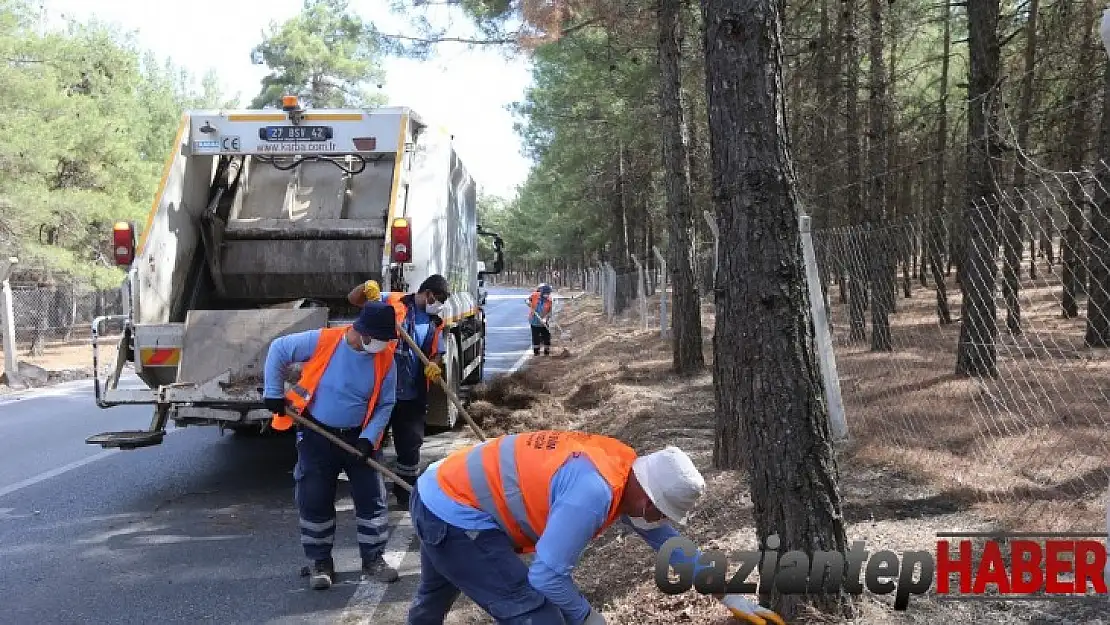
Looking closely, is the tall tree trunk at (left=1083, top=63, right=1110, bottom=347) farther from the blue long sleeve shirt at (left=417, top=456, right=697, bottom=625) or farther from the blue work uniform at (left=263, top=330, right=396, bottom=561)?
the blue long sleeve shirt at (left=417, top=456, right=697, bottom=625)

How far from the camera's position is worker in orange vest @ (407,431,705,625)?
109 inches

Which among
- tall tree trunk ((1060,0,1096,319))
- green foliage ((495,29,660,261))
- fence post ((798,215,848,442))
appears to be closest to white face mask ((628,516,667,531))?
fence post ((798,215,848,442))

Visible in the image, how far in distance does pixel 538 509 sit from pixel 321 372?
8.23 ft

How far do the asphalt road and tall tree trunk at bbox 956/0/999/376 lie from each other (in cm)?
556

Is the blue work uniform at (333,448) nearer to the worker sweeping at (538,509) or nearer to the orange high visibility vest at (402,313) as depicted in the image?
the orange high visibility vest at (402,313)

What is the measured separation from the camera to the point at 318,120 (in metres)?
8.04

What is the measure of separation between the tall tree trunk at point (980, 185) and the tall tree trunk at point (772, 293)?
591cm

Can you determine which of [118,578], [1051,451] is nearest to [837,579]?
[1051,451]

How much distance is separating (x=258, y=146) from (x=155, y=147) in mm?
23940

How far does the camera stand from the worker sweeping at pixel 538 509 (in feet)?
9.06

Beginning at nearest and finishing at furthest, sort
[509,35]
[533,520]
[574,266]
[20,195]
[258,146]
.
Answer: [533,520] → [258,146] → [509,35] → [20,195] → [574,266]

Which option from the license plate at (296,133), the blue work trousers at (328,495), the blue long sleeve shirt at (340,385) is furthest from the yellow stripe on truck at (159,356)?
the blue work trousers at (328,495)

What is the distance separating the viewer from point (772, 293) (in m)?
3.50

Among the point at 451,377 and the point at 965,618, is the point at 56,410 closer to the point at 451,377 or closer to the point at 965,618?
the point at 451,377
